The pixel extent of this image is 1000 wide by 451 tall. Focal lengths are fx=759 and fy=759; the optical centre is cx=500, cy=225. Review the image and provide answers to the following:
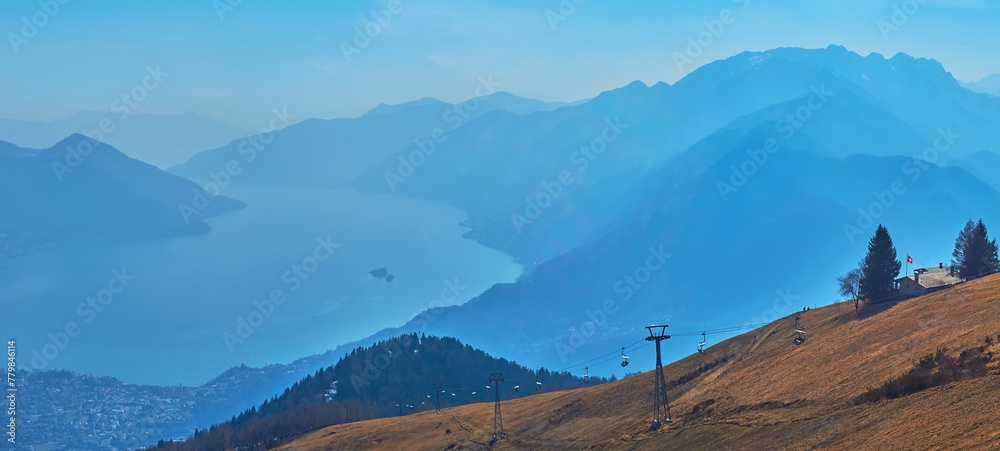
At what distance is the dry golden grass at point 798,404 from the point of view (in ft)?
144

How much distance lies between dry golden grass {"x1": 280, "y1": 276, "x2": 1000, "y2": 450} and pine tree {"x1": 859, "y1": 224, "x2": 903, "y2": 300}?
357 cm

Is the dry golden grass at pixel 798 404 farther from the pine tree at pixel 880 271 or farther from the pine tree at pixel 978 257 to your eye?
the pine tree at pixel 978 257

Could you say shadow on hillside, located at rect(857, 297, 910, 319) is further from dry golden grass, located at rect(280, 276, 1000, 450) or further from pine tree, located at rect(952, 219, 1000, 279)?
pine tree, located at rect(952, 219, 1000, 279)

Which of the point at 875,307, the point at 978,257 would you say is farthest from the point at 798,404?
the point at 978,257

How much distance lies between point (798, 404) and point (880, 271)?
40166mm

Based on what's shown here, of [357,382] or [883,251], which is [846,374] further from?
[357,382]

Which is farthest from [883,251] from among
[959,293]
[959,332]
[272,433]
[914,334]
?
[272,433]

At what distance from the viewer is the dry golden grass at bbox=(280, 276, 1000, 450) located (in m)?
44.0

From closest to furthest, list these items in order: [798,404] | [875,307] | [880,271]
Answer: [798,404] < [875,307] < [880,271]

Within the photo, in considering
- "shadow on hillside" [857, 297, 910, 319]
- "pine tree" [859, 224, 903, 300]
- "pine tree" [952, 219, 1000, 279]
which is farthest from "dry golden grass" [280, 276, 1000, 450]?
"pine tree" [952, 219, 1000, 279]

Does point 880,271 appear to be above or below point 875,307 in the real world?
above

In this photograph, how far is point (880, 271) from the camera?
8931 cm

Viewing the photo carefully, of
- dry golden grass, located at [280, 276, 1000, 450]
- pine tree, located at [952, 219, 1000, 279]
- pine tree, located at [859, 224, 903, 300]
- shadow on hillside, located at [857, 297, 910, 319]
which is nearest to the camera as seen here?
dry golden grass, located at [280, 276, 1000, 450]

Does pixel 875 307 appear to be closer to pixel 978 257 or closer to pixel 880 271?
pixel 880 271
